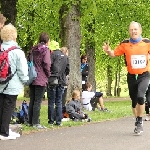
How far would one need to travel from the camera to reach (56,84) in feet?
40.0

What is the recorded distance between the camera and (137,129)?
1076 centimetres

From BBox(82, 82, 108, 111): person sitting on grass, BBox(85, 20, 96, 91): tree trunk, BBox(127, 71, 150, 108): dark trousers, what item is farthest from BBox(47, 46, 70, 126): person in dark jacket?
BBox(85, 20, 96, 91): tree trunk

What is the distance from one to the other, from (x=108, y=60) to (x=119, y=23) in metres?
13.6

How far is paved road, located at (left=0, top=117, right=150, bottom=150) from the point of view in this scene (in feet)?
27.9

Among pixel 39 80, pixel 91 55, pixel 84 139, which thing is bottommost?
pixel 84 139

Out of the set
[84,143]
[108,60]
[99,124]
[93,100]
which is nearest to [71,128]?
[99,124]

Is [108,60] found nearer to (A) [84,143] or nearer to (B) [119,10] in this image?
(B) [119,10]

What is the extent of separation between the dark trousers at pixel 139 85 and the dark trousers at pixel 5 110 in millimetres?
2961

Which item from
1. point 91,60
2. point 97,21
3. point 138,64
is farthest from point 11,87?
point 97,21

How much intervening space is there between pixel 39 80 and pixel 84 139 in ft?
7.19

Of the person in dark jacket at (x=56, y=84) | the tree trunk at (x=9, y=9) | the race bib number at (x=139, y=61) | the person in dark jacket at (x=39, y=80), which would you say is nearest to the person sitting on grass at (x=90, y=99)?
the tree trunk at (x=9, y=9)

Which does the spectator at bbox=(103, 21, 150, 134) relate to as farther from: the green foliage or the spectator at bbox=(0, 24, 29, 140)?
the green foliage

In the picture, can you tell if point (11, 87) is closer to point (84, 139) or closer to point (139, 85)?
point (84, 139)

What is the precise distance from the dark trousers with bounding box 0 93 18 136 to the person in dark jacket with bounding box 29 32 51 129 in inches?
75.3
